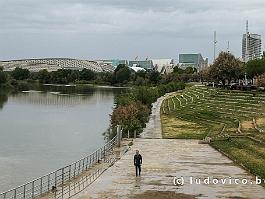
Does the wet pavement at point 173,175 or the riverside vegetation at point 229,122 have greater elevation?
the riverside vegetation at point 229,122

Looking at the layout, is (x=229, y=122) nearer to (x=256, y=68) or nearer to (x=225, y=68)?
(x=225, y=68)

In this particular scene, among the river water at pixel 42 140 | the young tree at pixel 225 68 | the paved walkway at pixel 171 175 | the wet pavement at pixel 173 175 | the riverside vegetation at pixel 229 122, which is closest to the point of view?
the paved walkway at pixel 171 175

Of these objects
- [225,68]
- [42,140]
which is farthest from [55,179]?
[225,68]

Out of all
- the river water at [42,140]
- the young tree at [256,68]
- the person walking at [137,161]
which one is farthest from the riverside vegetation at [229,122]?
the river water at [42,140]

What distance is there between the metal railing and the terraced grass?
6068mm

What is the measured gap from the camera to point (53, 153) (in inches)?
1118

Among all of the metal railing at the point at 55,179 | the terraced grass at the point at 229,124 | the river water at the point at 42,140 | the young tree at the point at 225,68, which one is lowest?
the river water at the point at 42,140

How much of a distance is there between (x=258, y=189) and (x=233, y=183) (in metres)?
1.22

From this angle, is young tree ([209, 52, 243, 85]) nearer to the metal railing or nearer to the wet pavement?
the wet pavement

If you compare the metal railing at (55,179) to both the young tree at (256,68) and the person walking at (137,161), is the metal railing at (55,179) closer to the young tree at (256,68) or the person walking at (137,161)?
the person walking at (137,161)

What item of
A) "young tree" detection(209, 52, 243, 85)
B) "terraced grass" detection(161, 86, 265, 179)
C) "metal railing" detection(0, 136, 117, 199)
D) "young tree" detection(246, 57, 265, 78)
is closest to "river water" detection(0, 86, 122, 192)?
"metal railing" detection(0, 136, 117, 199)

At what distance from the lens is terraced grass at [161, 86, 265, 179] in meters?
23.7

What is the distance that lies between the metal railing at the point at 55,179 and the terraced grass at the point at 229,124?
6.07 meters

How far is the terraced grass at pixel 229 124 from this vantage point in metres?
23.7
